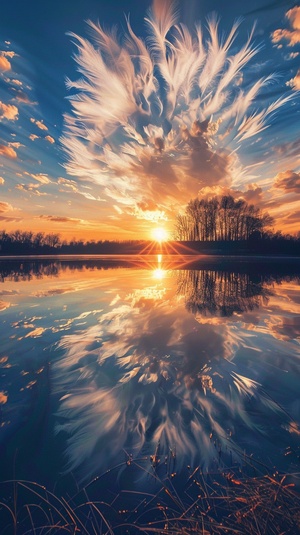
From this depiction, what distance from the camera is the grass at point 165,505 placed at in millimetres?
1914

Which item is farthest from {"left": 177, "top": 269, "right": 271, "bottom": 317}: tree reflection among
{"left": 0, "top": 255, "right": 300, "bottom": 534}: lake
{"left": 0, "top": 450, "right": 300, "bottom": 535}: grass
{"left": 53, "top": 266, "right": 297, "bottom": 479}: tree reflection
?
{"left": 0, "top": 450, "right": 300, "bottom": 535}: grass

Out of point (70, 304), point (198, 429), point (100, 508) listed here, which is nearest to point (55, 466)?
point (100, 508)

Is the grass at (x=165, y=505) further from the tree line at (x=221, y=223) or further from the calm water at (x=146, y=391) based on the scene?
the tree line at (x=221, y=223)

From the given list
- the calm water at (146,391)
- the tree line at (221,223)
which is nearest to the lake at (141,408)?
the calm water at (146,391)

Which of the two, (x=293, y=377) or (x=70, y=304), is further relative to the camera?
(x=70, y=304)

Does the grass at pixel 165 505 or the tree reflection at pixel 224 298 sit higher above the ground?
the tree reflection at pixel 224 298

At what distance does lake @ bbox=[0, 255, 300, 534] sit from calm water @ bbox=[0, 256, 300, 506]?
0.05 ft

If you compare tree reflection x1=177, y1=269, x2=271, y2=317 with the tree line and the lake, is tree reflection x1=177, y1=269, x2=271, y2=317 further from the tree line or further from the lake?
the tree line

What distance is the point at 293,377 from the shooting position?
4.15 m

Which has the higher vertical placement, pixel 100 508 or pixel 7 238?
pixel 7 238

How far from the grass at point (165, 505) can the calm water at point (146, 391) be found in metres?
0.14

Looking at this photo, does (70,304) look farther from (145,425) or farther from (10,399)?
(145,425)

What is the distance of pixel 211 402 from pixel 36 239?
288 ft

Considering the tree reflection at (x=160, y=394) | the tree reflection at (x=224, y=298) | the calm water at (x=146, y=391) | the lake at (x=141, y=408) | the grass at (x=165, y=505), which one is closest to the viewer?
the grass at (x=165, y=505)
